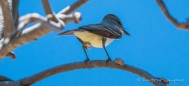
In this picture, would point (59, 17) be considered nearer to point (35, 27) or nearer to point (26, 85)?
point (35, 27)

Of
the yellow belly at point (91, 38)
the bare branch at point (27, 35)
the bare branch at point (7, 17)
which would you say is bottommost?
the bare branch at point (27, 35)

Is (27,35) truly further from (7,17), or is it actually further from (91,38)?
(91,38)

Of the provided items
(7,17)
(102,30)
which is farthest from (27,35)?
(102,30)

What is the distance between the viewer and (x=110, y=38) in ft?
6.75

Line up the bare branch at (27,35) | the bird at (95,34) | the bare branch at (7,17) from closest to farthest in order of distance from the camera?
1. the bare branch at (27,35)
2. the bare branch at (7,17)
3. the bird at (95,34)

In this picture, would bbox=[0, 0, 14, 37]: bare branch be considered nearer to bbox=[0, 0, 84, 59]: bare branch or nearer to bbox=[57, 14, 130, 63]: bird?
bbox=[0, 0, 84, 59]: bare branch

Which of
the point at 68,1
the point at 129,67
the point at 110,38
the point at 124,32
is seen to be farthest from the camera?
the point at 68,1

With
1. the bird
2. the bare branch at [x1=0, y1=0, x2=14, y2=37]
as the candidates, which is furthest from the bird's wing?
the bare branch at [x1=0, y1=0, x2=14, y2=37]

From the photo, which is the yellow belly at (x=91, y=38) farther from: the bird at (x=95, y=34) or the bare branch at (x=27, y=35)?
the bare branch at (x=27, y=35)

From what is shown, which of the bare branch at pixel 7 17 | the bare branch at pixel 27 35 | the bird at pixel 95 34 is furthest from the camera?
the bird at pixel 95 34

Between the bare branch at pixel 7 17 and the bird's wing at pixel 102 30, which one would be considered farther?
the bird's wing at pixel 102 30

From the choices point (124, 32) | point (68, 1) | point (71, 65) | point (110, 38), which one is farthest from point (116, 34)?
point (68, 1)

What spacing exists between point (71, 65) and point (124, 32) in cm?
102

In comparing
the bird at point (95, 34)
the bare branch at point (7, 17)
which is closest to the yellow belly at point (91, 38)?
the bird at point (95, 34)
